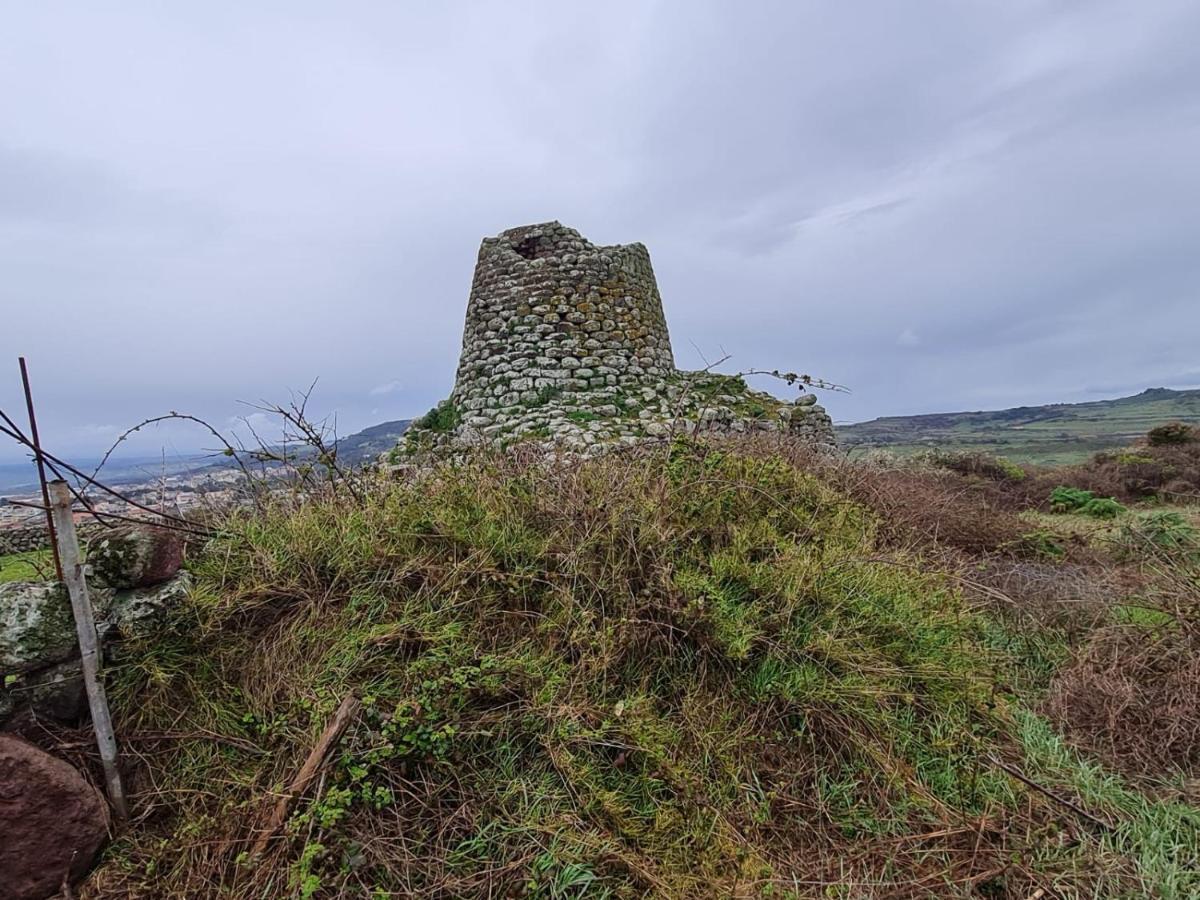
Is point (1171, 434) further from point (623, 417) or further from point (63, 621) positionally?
point (63, 621)

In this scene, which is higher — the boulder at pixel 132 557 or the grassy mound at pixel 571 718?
the boulder at pixel 132 557

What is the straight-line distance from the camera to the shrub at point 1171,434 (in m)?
13.8

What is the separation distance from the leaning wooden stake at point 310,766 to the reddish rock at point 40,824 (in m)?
0.68

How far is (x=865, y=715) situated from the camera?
2697 mm

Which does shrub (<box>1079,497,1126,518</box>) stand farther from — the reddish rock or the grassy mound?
the reddish rock

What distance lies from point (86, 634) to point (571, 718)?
2032mm

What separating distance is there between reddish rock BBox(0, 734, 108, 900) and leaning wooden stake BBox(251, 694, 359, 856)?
26.8 inches

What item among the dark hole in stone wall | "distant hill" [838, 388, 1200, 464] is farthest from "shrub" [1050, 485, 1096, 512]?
"distant hill" [838, 388, 1200, 464]

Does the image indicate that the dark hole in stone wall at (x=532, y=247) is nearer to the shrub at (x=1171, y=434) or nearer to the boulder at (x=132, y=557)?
the boulder at (x=132, y=557)

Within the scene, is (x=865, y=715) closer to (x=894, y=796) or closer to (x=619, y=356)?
(x=894, y=796)

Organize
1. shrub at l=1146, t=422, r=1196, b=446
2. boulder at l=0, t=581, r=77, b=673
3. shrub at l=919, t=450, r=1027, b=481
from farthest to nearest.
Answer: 1. shrub at l=1146, t=422, r=1196, b=446
2. shrub at l=919, t=450, r=1027, b=481
3. boulder at l=0, t=581, r=77, b=673

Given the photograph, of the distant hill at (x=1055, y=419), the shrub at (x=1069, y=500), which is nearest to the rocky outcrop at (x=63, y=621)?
the shrub at (x=1069, y=500)

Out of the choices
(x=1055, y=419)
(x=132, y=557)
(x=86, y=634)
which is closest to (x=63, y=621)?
(x=86, y=634)

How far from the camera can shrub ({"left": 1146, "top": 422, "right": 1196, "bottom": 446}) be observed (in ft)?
45.2
